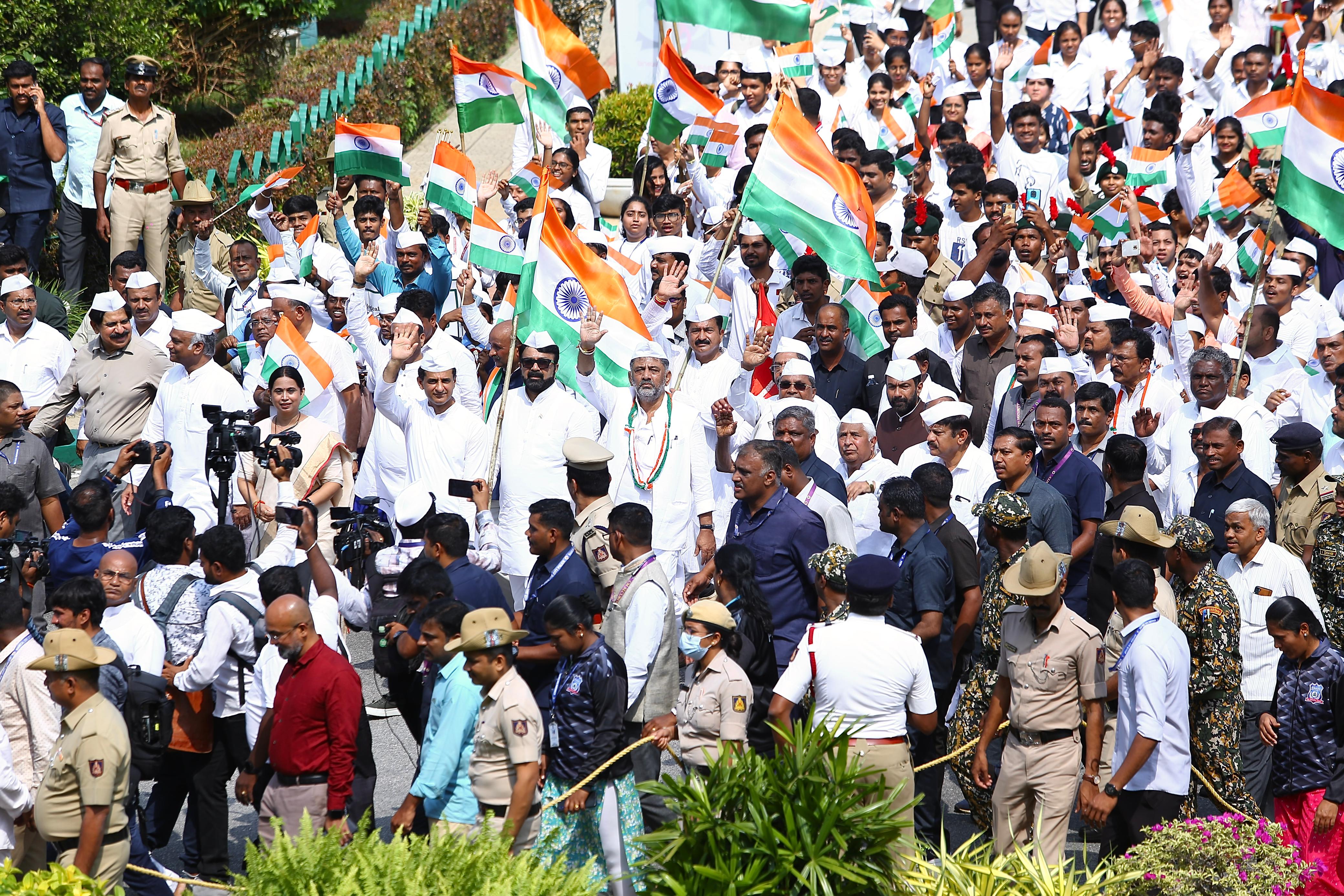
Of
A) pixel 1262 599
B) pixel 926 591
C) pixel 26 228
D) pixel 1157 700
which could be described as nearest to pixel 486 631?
pixel 926 591

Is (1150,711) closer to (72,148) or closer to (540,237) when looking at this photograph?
(540,237)

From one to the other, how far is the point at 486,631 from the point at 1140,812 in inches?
123

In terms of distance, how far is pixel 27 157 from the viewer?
554 inches

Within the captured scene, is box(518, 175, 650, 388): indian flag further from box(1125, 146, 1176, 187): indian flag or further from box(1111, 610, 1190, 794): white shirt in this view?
box(1125, 146, 1176, 187): indian flag

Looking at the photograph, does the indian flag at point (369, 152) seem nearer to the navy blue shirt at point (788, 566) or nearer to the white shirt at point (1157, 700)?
the navy blue shirt at point (788, 566)

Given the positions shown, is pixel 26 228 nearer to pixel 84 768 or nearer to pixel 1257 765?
pixel 84 768

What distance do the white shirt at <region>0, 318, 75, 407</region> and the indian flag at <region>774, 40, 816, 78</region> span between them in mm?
8426

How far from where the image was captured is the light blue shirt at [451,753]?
22.2 ft

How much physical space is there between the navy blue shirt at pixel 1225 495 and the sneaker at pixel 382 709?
16.5 feet

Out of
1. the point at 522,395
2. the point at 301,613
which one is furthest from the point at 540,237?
the point at 301,613

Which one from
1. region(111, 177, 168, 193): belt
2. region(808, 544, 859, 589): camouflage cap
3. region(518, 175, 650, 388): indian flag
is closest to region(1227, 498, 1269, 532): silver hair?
region(808, 544, 859, 589): camouflage cap

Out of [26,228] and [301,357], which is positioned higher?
[26,228]

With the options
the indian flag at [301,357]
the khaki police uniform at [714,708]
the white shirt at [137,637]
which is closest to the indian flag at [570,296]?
the indian flag at [301,357]

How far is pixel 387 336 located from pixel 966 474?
4.40 meters
